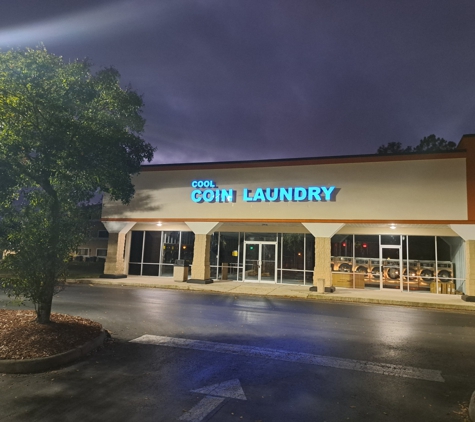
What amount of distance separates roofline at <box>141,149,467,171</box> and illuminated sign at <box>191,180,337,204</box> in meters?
1.26

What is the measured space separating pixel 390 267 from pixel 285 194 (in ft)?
25.3

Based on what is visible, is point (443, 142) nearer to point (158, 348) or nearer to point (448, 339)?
point (448, 339)

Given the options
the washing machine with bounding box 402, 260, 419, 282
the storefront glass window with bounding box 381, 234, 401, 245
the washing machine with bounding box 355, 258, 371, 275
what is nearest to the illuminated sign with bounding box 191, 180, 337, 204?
the storefront glass window with bounding box 381, 234, 401, 245

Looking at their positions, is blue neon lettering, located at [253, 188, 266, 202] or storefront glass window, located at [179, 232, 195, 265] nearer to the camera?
blue neon lettering, located at [253, 188, 266, 202]

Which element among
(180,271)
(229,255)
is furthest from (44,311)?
(229,255)

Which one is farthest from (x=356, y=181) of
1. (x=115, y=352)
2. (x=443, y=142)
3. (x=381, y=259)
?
(x=443, y=142)

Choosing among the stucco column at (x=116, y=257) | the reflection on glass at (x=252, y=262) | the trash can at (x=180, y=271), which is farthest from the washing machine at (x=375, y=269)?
the stucco column at (x=116, y=257)

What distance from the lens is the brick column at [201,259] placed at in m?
21.5

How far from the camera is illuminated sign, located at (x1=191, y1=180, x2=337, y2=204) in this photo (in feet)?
65.3

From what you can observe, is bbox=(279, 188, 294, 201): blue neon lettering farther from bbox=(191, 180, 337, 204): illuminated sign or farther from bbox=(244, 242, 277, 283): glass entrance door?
bbox=(244, 242, 277, 283): glass entrance door

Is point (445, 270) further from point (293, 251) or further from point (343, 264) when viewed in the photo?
point (293, 251)

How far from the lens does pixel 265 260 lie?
23391mm

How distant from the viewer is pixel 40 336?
7.02 metres

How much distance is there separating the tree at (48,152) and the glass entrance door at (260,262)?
12328 millimetres
